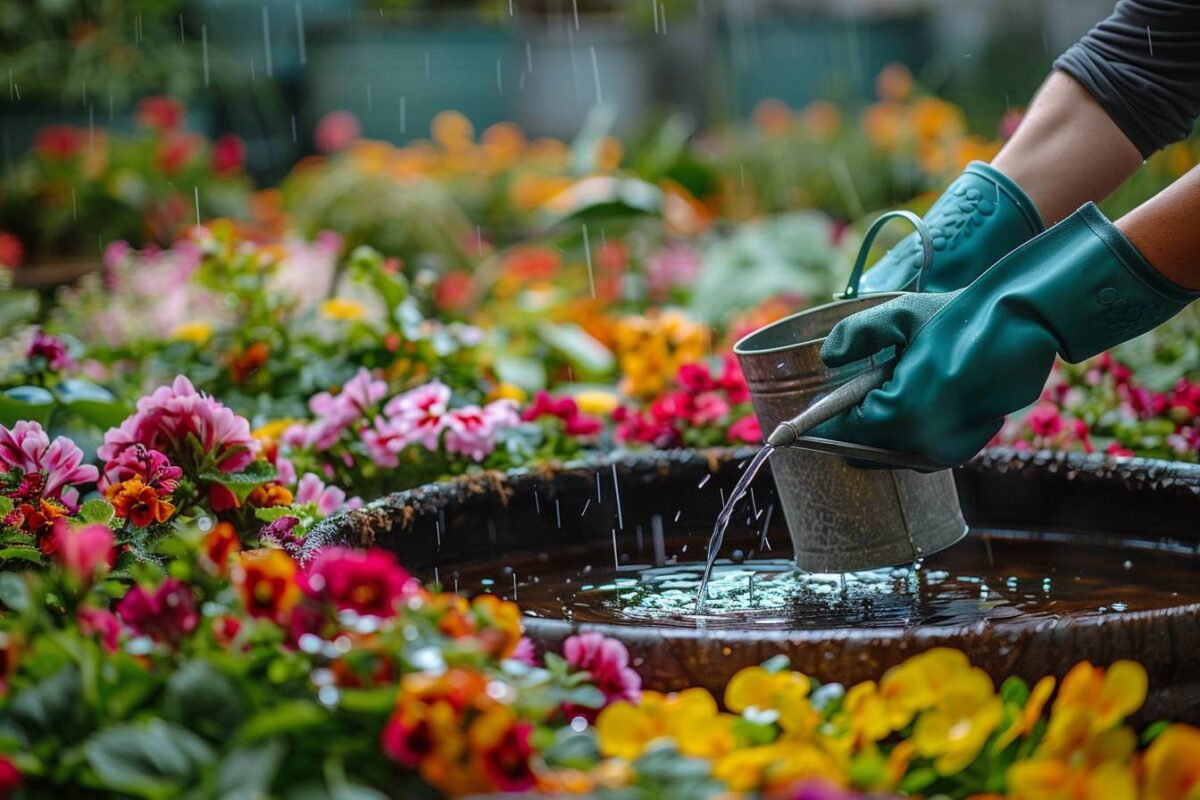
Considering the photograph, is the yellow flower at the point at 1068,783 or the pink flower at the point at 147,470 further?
the pink flower at the point at 147,470

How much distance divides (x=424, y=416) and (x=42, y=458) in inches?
26.1

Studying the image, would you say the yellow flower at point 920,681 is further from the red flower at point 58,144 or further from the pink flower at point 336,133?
the pink flower at point 336,133

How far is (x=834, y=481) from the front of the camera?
1563 millimetres

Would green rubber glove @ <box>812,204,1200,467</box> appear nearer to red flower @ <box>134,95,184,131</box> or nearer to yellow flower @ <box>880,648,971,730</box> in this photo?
yellow flower @ <box>880,648,971,730</box>

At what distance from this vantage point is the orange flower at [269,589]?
1005 millimetres

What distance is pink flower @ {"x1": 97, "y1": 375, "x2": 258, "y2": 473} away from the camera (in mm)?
1595

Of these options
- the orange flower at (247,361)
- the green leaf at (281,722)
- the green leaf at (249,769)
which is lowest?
the green leaf at (249,769)

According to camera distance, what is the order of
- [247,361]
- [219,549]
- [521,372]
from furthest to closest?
[521,372], [247,361], [219,549]

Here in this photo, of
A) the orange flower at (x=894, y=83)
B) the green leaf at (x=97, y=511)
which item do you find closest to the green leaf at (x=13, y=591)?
the green leaf at (x=97, y=511)

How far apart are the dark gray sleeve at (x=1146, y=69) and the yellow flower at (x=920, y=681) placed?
3.67 feet

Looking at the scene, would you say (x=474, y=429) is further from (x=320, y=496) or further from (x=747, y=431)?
(x=747, y=431)

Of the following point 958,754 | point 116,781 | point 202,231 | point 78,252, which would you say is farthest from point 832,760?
point 78,252

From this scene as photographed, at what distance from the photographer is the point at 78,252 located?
4.91m

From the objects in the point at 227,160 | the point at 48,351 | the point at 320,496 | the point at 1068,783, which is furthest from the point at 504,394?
the point at 227,160
